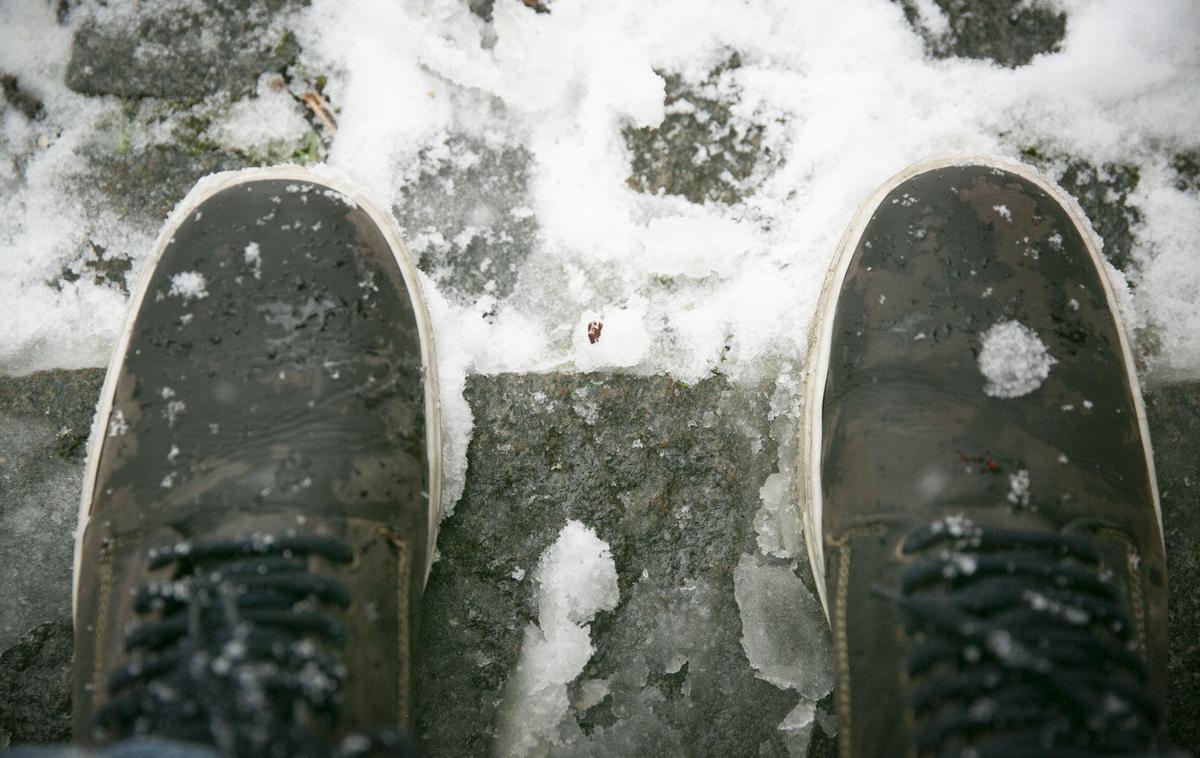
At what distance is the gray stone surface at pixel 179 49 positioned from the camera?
133 centimetres

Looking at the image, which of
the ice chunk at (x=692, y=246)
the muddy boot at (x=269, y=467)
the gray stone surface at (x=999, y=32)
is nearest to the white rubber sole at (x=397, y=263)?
the muddy boot at (x=269, y=467)

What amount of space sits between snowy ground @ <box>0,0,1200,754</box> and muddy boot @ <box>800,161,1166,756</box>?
123 millimetres

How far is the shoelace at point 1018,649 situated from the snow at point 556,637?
46cm

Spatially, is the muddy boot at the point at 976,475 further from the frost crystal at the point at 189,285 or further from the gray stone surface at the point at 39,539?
the gray stone surface at the point at 39,539

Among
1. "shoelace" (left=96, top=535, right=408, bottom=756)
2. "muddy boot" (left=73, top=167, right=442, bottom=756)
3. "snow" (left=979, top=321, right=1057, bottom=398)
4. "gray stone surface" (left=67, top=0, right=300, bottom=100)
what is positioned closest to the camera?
"shoelace" (left=96, top=535, right=408, bottom=756)

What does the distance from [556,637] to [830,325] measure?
0.65 metres

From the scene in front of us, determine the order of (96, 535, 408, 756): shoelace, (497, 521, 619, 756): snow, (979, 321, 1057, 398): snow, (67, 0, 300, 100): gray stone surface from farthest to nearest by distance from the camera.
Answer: (67, 0, 300, 100): gray stone surface → (497, 521, 619, 756): snow → (979, 321, 1057, 398): snow → (96, 535, 408, 756): shoelace

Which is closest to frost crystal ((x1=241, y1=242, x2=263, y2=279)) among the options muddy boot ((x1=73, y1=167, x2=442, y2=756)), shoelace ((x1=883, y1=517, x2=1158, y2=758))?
muddy boot ((x1=73, y1=167, x2=442, y2=756))

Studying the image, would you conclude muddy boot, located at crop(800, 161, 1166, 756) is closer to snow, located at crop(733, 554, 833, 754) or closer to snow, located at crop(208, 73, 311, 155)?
snow, located at crop(733, 554, 833, 754)

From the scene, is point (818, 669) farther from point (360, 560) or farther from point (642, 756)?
point (360, 560)

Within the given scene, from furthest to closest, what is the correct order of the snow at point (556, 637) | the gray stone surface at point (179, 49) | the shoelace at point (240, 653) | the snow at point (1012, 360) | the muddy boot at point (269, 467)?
the gray stone surface at point (179, 49) < the snow at point (556, 637) < the snow at point (1012, 360) < the muddy boot at point (269, 467) < the shoelace at point (240, 653)

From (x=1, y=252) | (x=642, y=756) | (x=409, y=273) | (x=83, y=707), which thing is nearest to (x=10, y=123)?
(x=1, y=252)

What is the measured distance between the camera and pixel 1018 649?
917 mm

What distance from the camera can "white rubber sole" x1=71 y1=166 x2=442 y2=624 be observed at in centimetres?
116
